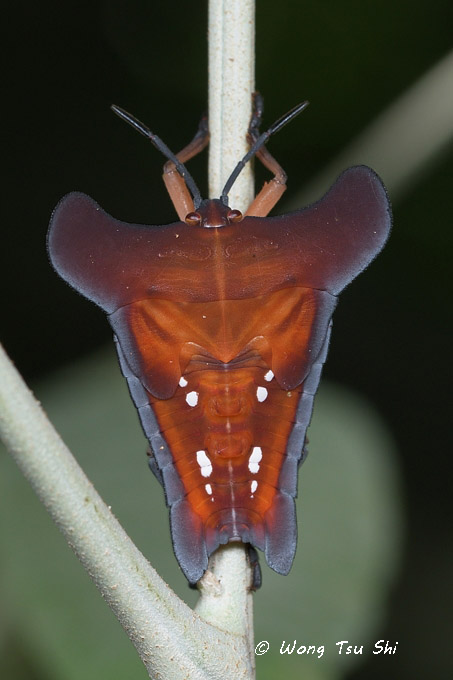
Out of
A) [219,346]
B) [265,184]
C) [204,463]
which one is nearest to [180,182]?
[265,184]

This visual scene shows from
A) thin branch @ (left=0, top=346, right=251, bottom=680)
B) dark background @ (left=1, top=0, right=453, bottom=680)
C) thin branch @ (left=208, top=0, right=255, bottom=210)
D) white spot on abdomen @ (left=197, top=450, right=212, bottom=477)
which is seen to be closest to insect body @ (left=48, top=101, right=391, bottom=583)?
white spot on abdomen @ (left=197, top=450, right=212, bottom=477)

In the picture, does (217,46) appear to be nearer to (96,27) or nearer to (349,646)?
(349,646)

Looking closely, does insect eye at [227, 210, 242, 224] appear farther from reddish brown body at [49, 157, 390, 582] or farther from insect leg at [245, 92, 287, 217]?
insect leg at [245, 92, 287, 217]

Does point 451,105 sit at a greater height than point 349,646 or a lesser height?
greater

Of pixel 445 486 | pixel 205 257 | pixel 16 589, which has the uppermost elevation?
pixel 445 486

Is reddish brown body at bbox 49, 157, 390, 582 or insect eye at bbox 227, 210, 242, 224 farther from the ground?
insect eye at bbox 227, 210, 242, 224

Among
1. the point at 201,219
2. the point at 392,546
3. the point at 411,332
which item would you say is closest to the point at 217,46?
the point at 201,219

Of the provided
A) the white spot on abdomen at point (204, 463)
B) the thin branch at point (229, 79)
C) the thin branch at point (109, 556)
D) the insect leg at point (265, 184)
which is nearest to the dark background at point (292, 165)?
the insect leg at point (265, 184)

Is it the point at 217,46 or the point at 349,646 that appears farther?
the point at 349,646
